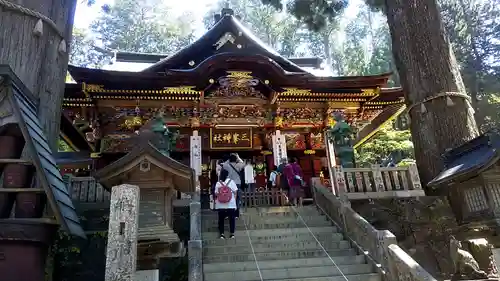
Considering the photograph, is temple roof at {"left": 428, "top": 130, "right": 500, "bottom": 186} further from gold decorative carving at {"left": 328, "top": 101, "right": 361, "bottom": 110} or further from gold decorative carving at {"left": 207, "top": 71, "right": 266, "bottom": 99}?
gold decorative carving at {"left": 207, "top": 71, "right": 266, "bottom": 99}

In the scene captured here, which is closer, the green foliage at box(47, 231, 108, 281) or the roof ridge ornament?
the green foliage at box(47, 231, 108, 281)

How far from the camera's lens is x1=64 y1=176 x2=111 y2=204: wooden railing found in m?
7.50

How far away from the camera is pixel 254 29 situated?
35.0 meters

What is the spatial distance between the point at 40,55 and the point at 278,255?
515 cm

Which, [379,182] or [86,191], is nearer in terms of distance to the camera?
[86,191]

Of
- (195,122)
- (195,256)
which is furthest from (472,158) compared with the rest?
(195,122)

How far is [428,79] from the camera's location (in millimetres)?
8281


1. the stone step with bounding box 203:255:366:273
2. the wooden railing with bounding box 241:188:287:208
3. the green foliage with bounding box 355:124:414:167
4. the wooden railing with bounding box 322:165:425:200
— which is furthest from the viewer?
A: the green foliage with bounding box 355:124:414:167

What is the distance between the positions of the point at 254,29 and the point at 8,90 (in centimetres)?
3273

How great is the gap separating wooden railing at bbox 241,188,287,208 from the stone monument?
5454 millimetres

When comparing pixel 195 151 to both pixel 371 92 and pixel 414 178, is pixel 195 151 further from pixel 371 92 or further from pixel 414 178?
pixel 414 178

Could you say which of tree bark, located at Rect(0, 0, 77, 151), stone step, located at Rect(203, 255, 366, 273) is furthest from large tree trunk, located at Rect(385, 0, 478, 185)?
tree bark, located at Rect(0, 0, 77, 151)

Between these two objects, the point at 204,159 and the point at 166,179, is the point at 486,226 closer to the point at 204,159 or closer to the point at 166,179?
the point at 166,179

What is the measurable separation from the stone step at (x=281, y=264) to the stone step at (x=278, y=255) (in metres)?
0.19
